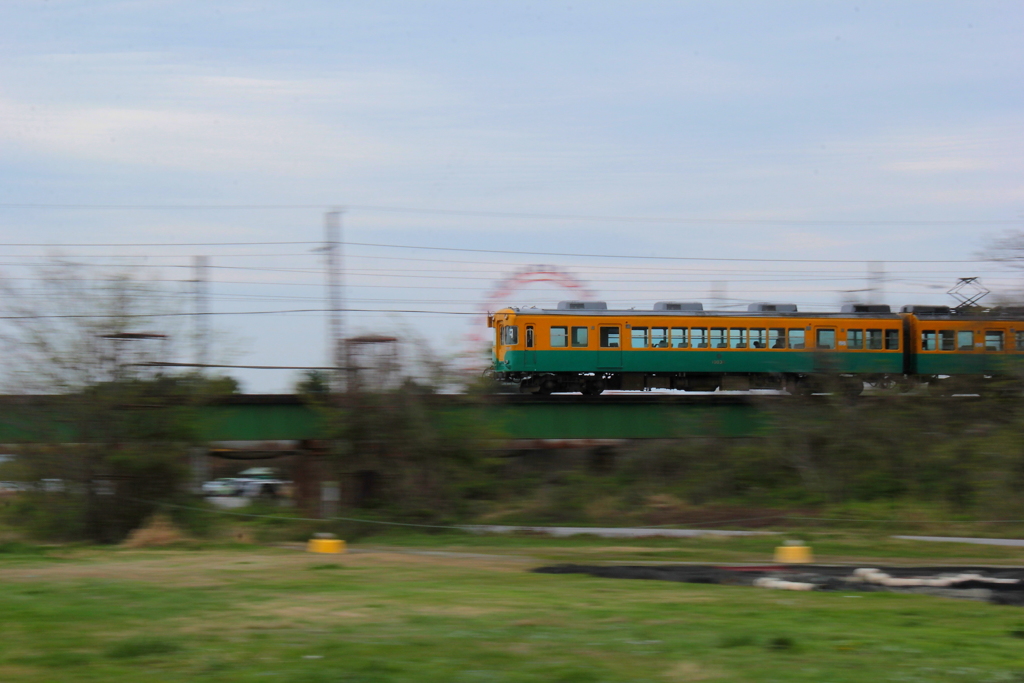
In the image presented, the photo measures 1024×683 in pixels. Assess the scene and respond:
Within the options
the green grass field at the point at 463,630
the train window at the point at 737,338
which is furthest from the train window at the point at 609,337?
the green grass field at the point at 463,630

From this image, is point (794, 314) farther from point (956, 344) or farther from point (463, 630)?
point (463, 630)

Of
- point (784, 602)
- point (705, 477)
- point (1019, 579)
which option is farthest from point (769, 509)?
point (784, 602)

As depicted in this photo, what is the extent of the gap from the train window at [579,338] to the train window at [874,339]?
37.0 feet

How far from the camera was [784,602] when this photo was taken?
31.9 feet

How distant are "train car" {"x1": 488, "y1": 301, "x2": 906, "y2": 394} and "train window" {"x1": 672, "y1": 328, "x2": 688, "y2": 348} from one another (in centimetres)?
4

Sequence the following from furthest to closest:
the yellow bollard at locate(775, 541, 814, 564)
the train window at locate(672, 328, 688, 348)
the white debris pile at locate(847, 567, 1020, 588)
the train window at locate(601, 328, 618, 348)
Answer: the train window at locate(672, 328, 688, 348) < the train window at locate(601, 328, 618, 348) < the yellow bollard at locate(775, 541, 814, 564) < the white debris pile at locate(847, 567, 1020, 588)

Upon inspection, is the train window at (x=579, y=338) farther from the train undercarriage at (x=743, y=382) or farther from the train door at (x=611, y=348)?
the train undercarriage at (x=743, y=382)

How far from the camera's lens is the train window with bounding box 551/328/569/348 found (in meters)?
32.2

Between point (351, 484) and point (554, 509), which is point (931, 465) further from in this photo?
point (351, 484)

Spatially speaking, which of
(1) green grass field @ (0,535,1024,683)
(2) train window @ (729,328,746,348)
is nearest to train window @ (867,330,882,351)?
(2) train window @ (729,328,746,348)

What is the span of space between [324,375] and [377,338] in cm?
176

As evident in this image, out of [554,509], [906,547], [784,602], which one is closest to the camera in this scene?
[784,602]

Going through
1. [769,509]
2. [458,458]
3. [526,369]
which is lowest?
[769,509]

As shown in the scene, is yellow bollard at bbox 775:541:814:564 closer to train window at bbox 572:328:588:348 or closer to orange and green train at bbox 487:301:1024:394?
orange and green train at bbox 487:301:1024:394
